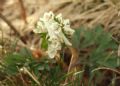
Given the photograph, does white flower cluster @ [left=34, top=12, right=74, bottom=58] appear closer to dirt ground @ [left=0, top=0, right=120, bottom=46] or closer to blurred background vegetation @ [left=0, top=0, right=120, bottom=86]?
blurred background vegetation @ [left=0, top=0, right=120, bottom=86]

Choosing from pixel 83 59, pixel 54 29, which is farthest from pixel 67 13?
pixel 54 29

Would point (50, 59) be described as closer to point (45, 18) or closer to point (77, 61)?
point (77, 61)

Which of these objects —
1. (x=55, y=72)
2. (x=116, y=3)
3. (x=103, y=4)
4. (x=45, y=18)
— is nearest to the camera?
(x=45, y=18)

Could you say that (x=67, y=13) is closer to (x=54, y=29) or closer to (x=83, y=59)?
(x=83, y=59)

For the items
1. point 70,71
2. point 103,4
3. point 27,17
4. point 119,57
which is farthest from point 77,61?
point 27,17

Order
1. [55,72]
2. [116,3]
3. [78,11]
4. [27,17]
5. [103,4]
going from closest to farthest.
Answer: [55,72] → [116,3] → [103,4] → [78,11] → [27,17]

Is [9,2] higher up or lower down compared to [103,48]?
higher up

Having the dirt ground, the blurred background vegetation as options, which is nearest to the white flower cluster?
the blurred background vegetation

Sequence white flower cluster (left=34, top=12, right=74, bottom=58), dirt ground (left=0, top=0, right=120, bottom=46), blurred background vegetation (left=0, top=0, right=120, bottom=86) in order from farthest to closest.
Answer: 1. dirt ground (left=0, top=0, right=120, bottom=46)
2. blurred background vegetation (left=0, top=0, right=120, bottom=86)
3. white flower cluster (left=34, top=12, right=74, bottom=58)

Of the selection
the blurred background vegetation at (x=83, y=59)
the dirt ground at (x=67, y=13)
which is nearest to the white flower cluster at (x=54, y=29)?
the blurred background vegetation at (x=83, y=59)
